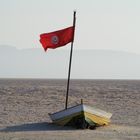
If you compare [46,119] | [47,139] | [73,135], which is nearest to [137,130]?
[73,135]

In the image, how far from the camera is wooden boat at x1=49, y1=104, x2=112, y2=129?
60.1 feet

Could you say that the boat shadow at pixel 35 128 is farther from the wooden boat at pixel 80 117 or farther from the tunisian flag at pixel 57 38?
the tunisian flag at pixel 57 38

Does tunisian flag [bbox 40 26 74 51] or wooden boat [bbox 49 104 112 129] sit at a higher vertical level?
tunisian flag [bbox 40 26 74 51]

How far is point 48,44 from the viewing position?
20.2 metres

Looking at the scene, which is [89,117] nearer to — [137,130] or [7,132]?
[137,130]

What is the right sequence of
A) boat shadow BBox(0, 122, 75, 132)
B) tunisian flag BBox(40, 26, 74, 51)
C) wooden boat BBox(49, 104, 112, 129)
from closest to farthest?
boat shadow BBox(0, 122, 75, 132), wooden boat BBox(49, 104, 112, 129), tunisian flag BBox(40, 26, 74, 51)

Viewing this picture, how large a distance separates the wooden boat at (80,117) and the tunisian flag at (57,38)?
2726 millimetres

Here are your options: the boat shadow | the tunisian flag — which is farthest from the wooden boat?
the tunisian flag

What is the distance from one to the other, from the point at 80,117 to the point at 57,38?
135 inches

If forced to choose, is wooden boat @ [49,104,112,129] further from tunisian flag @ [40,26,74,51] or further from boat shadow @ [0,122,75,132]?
tunisian flag @ [40,26,74,51]

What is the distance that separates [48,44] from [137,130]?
468 cm

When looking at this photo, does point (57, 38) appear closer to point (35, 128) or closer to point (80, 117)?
point (80, 117)

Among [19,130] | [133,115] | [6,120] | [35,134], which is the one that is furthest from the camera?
[133,115]

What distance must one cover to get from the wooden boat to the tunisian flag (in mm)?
2726
